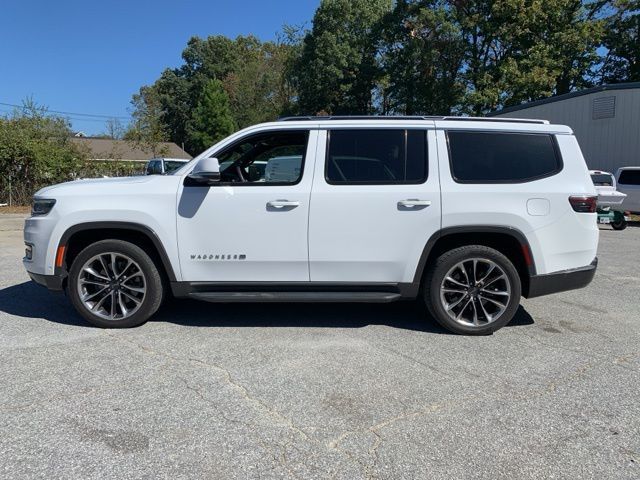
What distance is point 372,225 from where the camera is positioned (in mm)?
4801

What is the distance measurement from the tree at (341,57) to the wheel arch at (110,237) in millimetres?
35535

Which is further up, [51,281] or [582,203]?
[582,203]

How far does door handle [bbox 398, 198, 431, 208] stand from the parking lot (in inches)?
47.6

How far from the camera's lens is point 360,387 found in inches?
150

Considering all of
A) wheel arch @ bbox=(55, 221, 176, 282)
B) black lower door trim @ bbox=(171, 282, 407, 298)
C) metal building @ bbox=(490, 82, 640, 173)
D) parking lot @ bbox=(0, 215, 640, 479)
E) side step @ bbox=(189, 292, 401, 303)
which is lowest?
parking lot @ bbox=(0, 215, 640, 479)

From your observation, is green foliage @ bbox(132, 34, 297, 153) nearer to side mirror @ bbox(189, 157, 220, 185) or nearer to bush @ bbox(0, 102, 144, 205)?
bush @ bbox(0, 102, 144, 205)

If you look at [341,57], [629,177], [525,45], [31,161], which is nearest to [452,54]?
[525,45]

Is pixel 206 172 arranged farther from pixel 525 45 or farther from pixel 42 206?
pixel 525 45

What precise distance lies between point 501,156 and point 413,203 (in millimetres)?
964

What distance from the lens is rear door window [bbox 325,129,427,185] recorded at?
16.0 ft

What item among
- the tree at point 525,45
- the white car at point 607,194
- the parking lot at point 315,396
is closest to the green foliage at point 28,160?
the parking lot at point 315,396

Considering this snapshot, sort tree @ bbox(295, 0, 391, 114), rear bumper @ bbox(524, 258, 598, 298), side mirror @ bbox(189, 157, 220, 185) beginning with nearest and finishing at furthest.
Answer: side mirror @ bbox(189, 157, 220, 185) < rear bumper @ bbox(524, 258, 598, 298) < tree @ bbox(295, 0, 391, 114)

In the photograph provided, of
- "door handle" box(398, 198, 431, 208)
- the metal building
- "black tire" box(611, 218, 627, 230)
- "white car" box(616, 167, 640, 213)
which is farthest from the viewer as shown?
the metal building

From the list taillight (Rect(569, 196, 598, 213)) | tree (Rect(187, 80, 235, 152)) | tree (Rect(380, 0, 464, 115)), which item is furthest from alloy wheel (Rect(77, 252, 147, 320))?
tree (Rect(187, 80, 235, 152))
